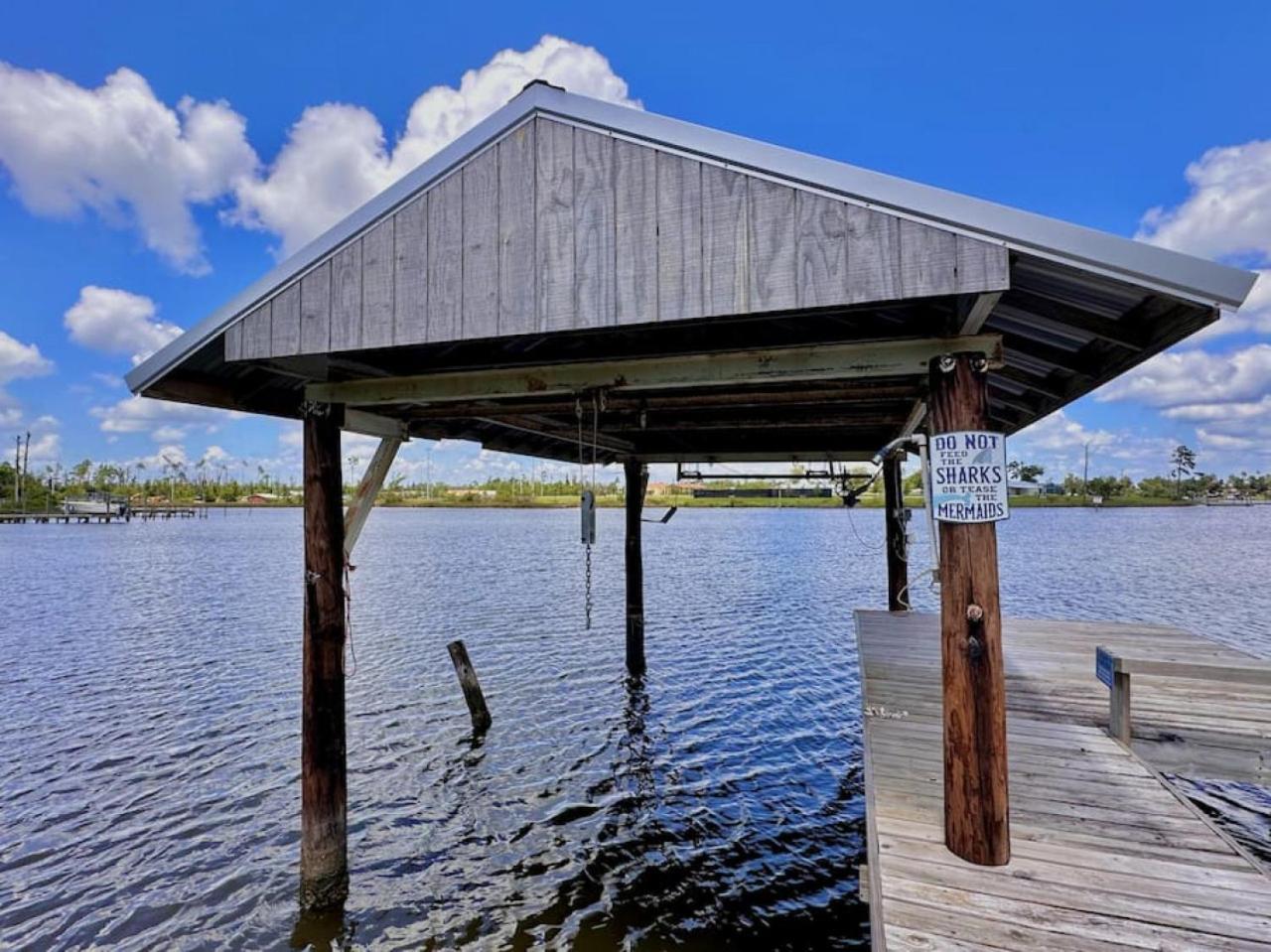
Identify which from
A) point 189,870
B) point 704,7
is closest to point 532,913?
point 189,870

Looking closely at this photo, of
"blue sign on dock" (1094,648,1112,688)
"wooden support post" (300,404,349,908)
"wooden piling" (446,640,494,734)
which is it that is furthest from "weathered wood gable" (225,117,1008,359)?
"wooden piling" (446,640,494,734)

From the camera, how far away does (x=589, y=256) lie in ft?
11.2

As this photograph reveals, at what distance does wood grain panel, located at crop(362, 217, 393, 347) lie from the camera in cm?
383

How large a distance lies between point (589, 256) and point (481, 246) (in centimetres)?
70

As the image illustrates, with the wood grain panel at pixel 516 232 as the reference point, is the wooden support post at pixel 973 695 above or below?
below

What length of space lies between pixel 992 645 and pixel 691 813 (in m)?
4.03

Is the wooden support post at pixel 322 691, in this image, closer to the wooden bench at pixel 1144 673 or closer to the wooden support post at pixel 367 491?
the wooden support post at pixel 367 491

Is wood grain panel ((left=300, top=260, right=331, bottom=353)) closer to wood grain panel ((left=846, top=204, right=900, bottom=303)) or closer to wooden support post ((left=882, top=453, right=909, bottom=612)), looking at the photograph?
wood grain panel ((left=846, top=204, right=900, bottom=303))

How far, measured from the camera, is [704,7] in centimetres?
905

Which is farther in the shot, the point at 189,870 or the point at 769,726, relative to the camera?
the point at 769,726

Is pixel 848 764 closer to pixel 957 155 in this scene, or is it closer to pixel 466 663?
pixel 466 663

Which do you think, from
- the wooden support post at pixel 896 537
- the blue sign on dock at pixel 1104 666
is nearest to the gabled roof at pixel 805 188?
the blue sign on dock at pixel 1104 666

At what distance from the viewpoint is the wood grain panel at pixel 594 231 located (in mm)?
3363

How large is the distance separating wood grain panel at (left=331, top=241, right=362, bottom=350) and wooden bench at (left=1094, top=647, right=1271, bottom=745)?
17.5ft
